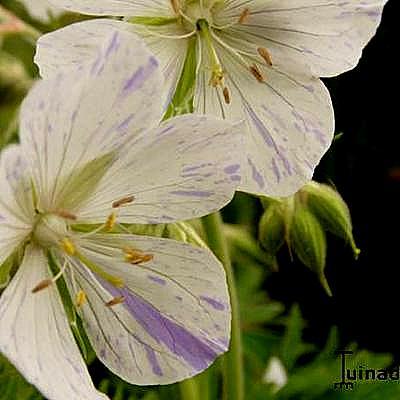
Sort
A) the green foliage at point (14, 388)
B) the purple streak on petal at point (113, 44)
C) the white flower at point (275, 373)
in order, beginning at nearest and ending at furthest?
the purple streak on petal at point (113, 44) → the green foliage at point (14, 388) → the white flower at point (275, 373)

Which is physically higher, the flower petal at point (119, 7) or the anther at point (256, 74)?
the flower petal at point (119, 7)

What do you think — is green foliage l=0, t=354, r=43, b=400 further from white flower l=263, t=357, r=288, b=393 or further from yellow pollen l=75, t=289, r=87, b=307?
white flower l=263, t=357, r=288, b=393

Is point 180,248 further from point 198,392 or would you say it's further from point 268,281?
point 268,281

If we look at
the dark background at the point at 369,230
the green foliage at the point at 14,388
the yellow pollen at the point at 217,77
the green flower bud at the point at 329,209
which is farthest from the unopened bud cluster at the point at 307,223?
the dark background at the point at 369,230

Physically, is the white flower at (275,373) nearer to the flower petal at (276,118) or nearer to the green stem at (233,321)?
the green stem at (233,321)

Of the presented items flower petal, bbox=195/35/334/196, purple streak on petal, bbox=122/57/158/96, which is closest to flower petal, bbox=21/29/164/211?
purple streak on petal, bbox=122/57/158/96

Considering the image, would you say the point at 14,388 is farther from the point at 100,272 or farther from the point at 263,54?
the point at 263,54
